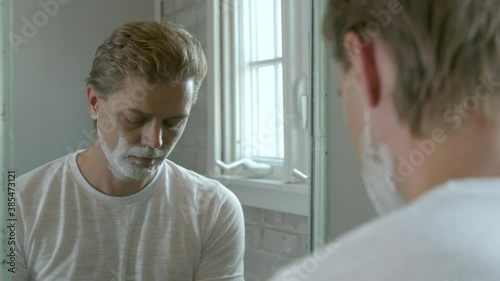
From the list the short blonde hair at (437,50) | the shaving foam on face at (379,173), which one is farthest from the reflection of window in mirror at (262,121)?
the short blonde hair at (437,50)

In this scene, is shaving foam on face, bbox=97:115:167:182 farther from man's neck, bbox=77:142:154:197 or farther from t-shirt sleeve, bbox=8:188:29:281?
t-shirt sleeve, bbox=8:188:29:281

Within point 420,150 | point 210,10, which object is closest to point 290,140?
point 210,10

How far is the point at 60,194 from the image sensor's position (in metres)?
0.71

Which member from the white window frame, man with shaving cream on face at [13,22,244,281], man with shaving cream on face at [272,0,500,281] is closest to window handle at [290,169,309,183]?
the white window frame

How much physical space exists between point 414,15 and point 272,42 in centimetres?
45

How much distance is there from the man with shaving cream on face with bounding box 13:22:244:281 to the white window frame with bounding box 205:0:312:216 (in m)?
0.04

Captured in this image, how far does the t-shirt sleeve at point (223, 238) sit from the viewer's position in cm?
81

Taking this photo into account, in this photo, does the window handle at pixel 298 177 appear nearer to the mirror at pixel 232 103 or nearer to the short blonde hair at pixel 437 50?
the mirror at pixel 232 103

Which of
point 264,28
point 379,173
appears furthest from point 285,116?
point 379,173

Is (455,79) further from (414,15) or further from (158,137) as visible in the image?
(158,137)

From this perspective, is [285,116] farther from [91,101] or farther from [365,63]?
[365,63]

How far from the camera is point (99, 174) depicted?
2.36 ft

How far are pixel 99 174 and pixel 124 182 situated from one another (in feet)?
0.11

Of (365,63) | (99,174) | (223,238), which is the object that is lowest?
(223,238)
